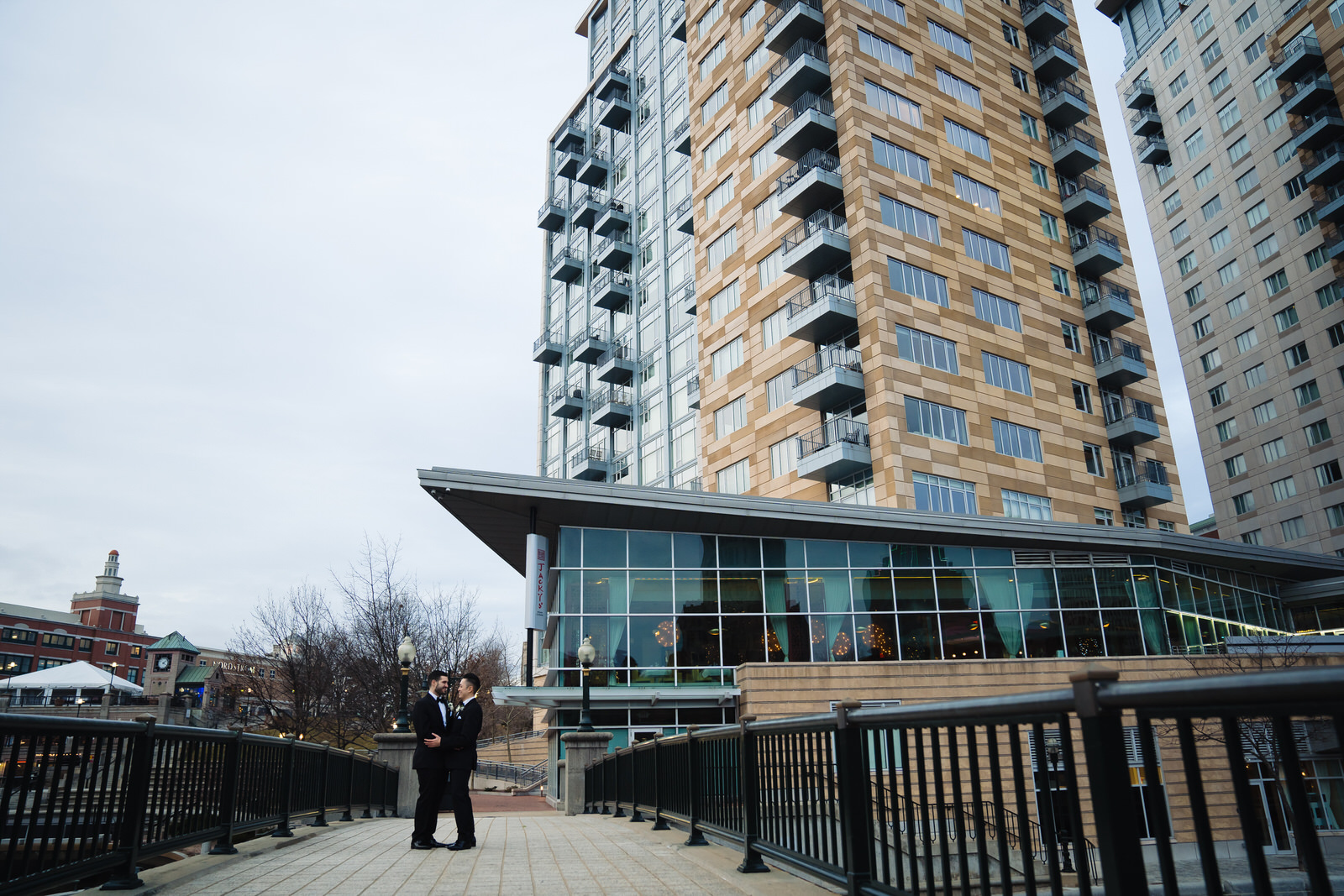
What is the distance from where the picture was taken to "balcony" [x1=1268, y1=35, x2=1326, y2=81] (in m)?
55.6

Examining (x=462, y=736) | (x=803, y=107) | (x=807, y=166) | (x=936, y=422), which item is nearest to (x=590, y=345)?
(x=803, y=107)

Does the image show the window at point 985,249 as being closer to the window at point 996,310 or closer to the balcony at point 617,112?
the window at point 996,310

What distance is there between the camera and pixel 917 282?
37.5 meters

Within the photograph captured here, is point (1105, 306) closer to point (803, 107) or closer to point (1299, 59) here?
point (803, 107)

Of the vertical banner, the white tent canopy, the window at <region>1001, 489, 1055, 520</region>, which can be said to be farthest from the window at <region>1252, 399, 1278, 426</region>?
the white tent canopy

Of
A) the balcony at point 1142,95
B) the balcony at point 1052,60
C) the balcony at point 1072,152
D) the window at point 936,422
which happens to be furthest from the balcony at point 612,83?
the window at point 936,422

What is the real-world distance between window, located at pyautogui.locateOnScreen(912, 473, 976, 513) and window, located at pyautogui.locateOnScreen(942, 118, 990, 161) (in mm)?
16921

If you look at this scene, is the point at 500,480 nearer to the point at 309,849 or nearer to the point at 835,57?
the point at 309,849

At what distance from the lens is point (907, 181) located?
128ft

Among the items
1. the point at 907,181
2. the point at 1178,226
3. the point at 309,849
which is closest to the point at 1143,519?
the point at 907,181

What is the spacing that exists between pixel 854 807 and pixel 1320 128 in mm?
65804

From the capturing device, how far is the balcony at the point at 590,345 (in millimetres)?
60500

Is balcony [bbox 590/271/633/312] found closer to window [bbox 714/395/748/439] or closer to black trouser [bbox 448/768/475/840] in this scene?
window [bbox 714/395/748/439]

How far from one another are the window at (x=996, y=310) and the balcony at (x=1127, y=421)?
244 inches
